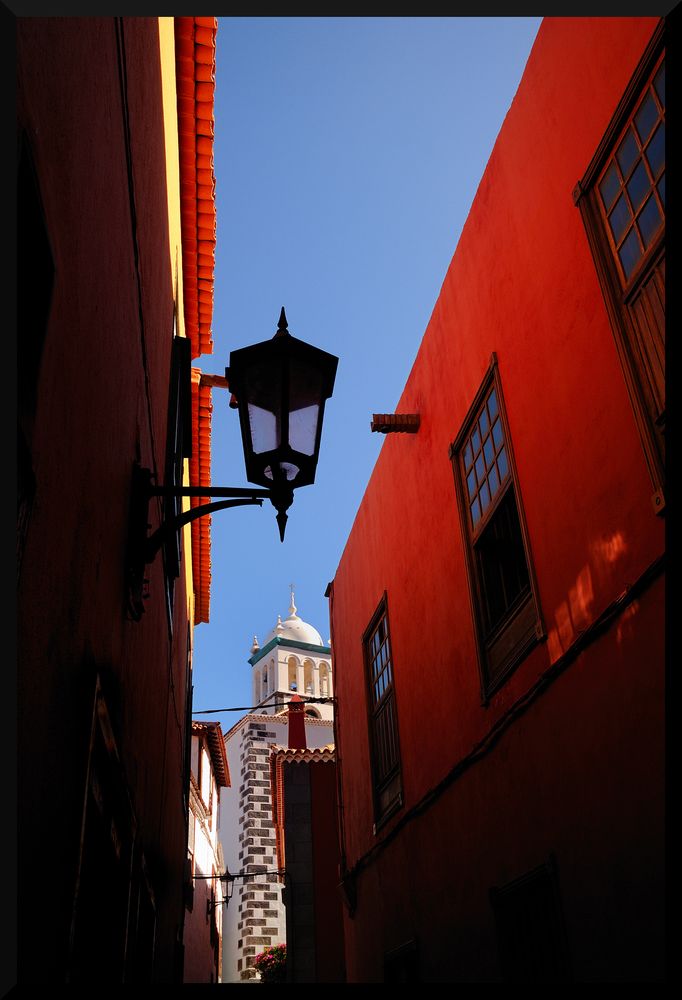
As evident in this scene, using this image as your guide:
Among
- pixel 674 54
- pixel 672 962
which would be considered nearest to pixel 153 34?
pixel 674 54

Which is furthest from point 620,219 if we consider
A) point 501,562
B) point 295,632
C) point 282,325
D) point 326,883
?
point 295,632

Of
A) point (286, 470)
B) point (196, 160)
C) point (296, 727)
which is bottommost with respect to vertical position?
point (286, 470)

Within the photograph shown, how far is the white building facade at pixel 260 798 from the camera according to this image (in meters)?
29.4

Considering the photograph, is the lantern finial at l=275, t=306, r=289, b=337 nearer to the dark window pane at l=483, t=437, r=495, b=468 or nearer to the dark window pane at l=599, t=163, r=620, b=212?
the dark window pane at l=599, t=163, r=620, b=212

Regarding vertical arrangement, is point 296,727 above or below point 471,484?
above

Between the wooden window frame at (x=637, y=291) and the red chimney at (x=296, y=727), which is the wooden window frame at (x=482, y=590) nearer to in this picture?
the wooden window frame at (x=637, y=291)

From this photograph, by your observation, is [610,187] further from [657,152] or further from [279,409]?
[279,409]

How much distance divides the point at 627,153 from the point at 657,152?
0.32m

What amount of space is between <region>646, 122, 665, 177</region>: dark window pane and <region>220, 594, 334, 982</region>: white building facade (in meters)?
14.4

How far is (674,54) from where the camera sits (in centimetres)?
233

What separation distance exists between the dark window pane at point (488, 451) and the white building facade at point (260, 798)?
11.8 meters

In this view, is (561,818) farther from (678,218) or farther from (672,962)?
(678,218)

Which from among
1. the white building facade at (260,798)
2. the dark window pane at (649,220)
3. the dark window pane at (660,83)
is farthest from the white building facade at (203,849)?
the dark window pane at (660,83)

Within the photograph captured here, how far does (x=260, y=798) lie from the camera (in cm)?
3559
